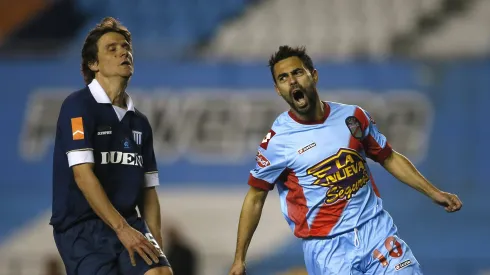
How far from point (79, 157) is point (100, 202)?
11.5 inches

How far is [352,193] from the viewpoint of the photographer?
5773mm

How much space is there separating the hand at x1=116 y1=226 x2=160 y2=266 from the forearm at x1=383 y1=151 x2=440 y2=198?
192cm

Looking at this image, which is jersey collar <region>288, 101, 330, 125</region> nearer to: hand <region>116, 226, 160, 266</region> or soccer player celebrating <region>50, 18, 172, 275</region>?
soccer player celebrating <region>50, 18, 172, 275</region>

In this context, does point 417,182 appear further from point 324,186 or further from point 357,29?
point 357,29

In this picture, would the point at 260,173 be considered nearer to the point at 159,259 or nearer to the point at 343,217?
the point at 343,217

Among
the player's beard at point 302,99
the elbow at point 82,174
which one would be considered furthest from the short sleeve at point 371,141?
the elbow at point 82,174

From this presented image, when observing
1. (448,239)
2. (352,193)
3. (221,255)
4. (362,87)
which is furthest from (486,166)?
(352,193)

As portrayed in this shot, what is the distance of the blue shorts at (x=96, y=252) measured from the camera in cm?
499

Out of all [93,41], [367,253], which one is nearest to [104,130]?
[93,41]

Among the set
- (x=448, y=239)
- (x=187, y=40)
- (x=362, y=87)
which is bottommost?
(x=448, y=239)

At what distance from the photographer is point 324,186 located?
577 cm

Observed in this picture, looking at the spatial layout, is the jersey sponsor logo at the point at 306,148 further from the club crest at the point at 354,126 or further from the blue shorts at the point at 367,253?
the blue shorts at the point at 367,253

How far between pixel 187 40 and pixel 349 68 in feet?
8.08

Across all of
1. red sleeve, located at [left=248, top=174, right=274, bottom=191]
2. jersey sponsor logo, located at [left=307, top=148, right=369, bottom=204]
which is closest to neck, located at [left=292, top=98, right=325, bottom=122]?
jersey sponsor logo, located at [left=307, top=148, right=369, bottom=204]
